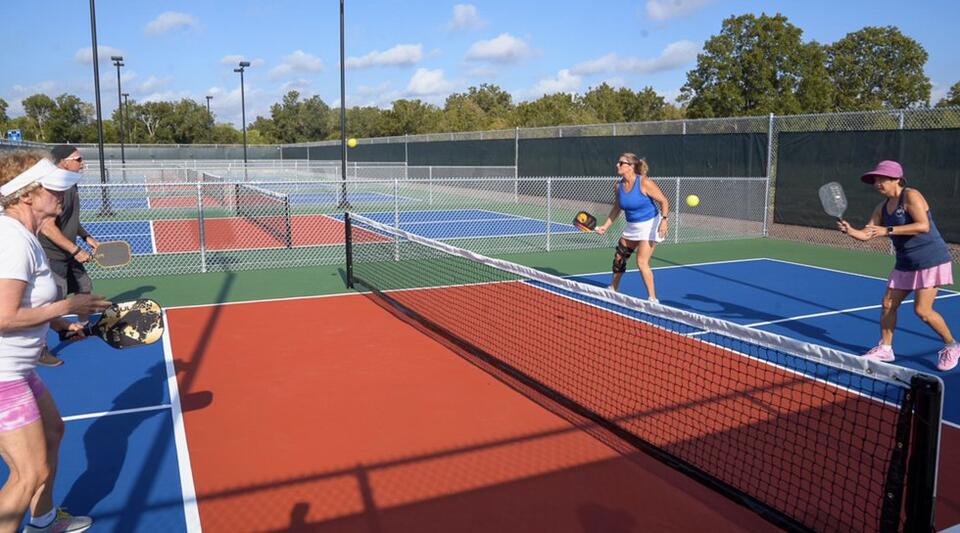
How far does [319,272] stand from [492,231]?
6842mm

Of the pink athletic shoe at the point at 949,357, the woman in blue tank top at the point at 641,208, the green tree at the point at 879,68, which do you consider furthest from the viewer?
the green tree at the point at 879,68

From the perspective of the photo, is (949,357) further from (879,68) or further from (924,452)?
(879,68)

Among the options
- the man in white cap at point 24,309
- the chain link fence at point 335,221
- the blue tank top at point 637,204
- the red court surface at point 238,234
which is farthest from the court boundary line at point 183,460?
the red court surface at point 238,234

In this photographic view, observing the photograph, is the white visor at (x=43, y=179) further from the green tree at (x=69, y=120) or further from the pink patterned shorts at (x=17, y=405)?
the green tree at (x=69, y=120)

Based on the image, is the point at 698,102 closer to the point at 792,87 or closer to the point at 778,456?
the point at 792,87

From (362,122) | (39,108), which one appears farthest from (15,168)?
(39,108)

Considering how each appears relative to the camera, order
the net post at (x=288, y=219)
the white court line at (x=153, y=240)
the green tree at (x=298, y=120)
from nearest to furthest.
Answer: the net post at (x=288, y=219)
the white court line at (x=153, y=240)
the green tree at (x=298, y=120)

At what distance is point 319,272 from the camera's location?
40.4ft

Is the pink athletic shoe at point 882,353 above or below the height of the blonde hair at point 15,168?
below

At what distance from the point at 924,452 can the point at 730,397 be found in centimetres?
304

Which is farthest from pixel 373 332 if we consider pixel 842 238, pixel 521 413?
pixel 842 238

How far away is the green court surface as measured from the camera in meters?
10.6

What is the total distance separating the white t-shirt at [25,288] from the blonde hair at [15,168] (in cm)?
9

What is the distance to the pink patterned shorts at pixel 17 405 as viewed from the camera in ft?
10.1
